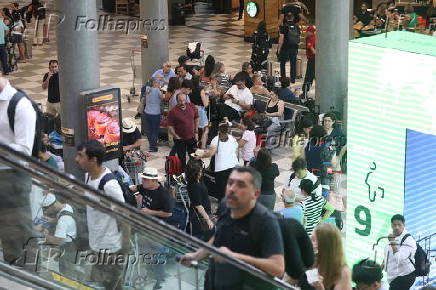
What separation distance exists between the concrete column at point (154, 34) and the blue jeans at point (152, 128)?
1.96 metres

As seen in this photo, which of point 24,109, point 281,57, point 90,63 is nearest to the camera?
point 24,109

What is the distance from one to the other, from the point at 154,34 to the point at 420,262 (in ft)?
29.2

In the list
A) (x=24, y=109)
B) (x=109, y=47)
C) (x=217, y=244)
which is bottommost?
(x=109, y=47)

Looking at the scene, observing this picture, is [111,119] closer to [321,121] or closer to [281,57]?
[321,121]

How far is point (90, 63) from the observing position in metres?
11.0

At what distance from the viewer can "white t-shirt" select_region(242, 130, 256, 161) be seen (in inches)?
498

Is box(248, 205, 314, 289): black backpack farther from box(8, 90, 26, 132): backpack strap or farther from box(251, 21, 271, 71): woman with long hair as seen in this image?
box(251, 21, 271, 71): woman with long hair

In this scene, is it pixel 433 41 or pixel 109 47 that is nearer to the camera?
pixel 433 41

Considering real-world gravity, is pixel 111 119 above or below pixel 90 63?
below

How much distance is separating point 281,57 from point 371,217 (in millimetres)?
10899

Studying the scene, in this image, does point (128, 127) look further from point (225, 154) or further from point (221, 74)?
point (221, 74)

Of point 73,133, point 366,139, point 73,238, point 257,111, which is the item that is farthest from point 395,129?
point 257,111

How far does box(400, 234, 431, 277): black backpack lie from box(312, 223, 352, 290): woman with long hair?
9.98ft

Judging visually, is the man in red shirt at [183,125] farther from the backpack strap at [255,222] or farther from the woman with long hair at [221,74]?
the backpack strap at [255,222]
